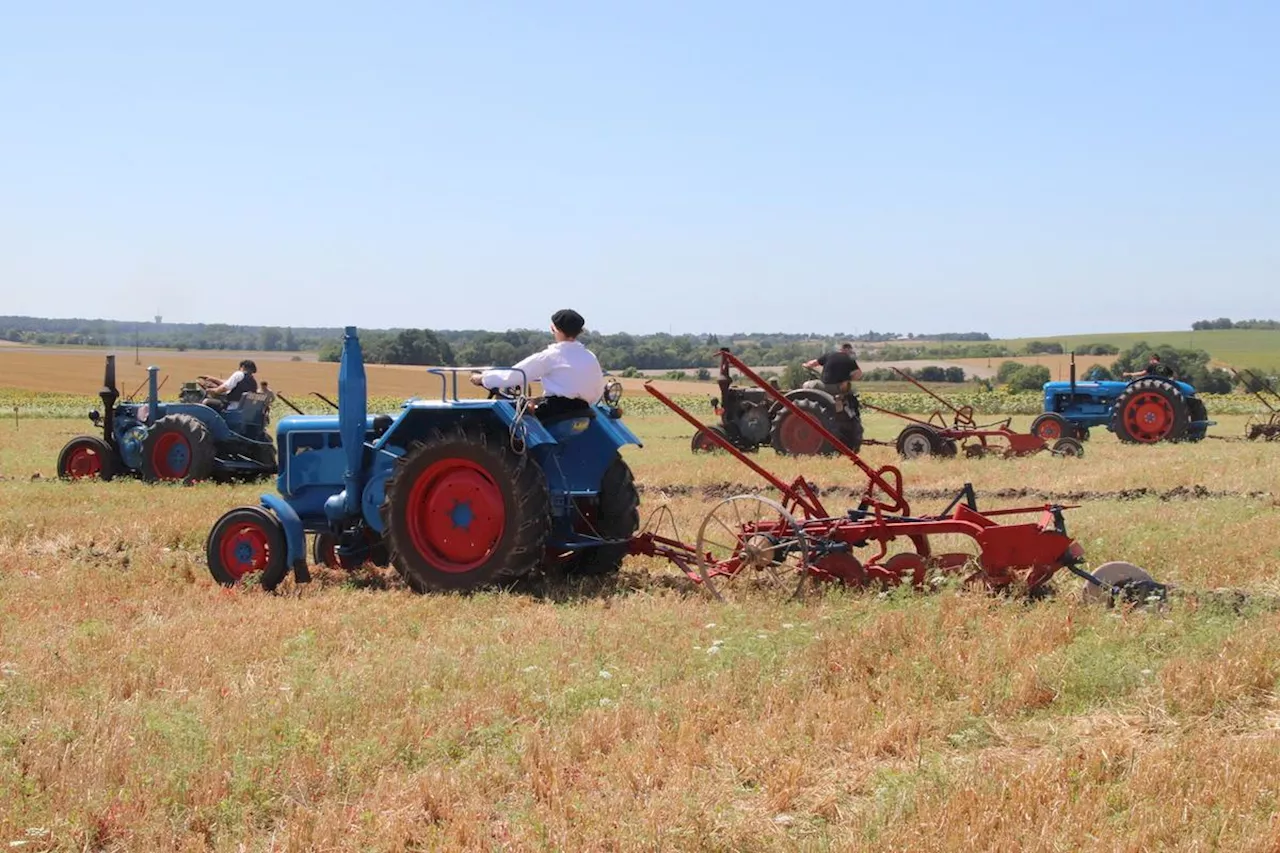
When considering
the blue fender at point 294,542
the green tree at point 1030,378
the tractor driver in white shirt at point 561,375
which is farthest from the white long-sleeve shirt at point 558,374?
the green tree at point 1030,378

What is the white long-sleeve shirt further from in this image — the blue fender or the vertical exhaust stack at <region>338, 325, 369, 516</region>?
the blue fender

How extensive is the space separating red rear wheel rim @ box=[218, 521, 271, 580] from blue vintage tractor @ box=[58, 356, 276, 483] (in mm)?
6722

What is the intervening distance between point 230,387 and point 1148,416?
14.6 m

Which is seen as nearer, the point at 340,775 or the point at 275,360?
the point at 340,775

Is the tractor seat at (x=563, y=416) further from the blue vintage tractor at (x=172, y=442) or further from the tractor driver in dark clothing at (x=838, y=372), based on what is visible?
the tractor driver in dark clothing at (x=838, y=372)

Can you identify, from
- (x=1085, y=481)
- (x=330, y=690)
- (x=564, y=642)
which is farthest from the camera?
(x=1085, y=481)

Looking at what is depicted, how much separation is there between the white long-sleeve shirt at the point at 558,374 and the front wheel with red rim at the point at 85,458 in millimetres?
9386

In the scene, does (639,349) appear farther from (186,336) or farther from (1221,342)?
(1221,342)

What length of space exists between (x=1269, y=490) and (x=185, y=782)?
451 inches

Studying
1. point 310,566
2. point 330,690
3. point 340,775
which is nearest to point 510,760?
point 340,775

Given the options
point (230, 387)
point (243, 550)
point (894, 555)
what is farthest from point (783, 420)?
point (894, 555)

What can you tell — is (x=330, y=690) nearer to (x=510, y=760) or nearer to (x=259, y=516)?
(x=510, y=760)

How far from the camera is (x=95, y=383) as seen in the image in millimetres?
47375

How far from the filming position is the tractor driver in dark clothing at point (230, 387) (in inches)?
614
